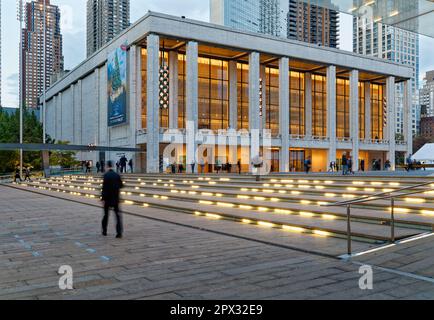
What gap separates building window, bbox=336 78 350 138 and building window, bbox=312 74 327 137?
242 cm

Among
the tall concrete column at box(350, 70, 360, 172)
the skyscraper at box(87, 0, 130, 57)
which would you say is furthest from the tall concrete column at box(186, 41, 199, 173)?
the skyscraper at box(87, 0, 130, 57)

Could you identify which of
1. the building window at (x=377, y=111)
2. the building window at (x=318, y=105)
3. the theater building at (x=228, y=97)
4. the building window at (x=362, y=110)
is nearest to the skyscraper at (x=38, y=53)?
the theater building at (x=228, y=97)

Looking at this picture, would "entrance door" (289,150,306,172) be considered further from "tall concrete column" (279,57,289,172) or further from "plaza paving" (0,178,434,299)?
"plaza paving" (0,178,434,299)

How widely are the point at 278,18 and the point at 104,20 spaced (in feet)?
249

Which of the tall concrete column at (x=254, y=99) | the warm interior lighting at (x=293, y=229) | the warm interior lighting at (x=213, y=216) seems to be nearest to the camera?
the warm interior lighting at (x=293, y=229)

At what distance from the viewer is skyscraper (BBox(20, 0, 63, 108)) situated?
11319 centimetres

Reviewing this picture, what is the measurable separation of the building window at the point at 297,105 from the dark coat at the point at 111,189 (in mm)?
49504

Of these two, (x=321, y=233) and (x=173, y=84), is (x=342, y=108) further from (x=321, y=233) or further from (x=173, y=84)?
(x=321, y=233)

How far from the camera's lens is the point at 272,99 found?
187 ft

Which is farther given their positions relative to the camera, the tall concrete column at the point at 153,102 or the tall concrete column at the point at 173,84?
the tall concrete column at the point at 173,84

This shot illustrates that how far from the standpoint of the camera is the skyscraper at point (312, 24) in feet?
586

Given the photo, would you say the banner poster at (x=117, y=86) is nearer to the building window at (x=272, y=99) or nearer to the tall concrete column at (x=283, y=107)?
the tall concrete column at (x=283, y=107)

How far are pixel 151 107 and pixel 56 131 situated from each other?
46025mm
